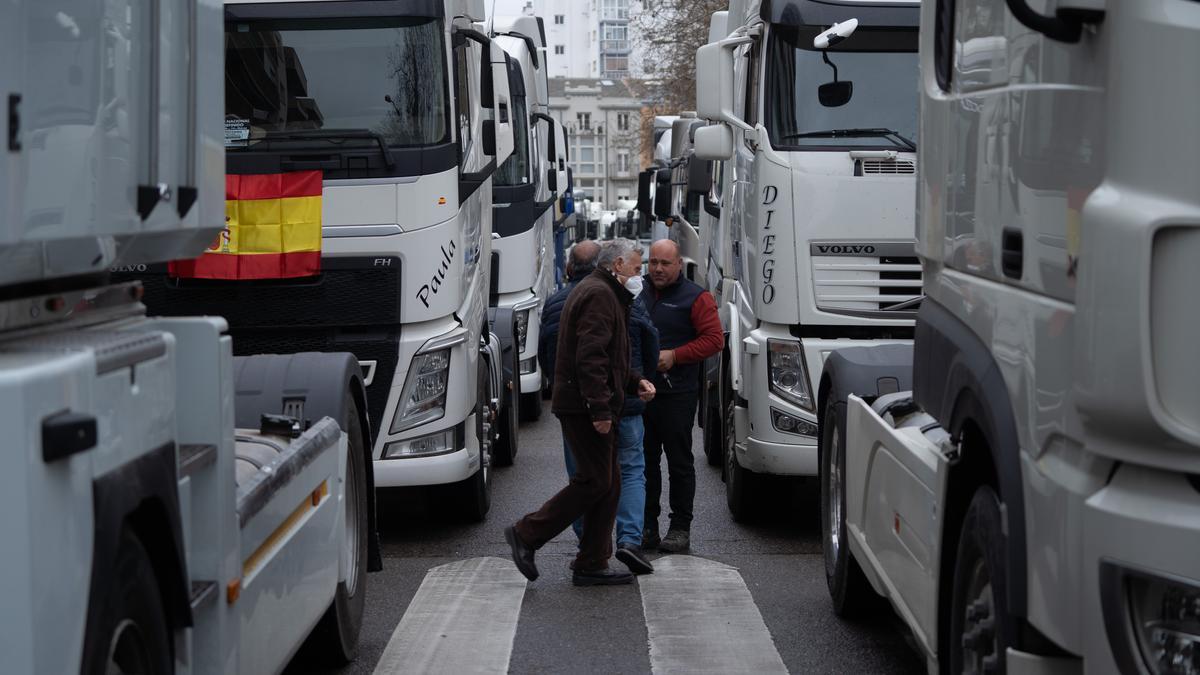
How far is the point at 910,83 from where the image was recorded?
9484mm

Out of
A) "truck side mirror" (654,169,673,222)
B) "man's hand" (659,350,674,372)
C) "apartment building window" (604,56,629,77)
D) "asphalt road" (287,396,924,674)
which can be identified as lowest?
"asphalt road" (287,396,924,674)

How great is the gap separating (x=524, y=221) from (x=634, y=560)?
7750mm

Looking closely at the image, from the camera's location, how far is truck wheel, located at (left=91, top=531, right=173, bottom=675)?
3.33 m

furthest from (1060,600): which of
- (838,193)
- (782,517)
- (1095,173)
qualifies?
(782,517)

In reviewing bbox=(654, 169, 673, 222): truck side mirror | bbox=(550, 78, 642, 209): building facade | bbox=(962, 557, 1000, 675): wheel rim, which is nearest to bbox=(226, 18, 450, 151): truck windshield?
bbox=(962, 557, 1000, 675): wheel rim

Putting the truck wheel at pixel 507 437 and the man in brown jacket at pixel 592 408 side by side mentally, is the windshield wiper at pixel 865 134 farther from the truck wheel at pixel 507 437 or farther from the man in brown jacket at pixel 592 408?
the truck wheel at pixel 507 437

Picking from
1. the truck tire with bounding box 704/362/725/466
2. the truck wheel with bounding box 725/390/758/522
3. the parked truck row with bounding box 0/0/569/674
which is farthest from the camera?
the truck tire with bounding box 704/362/725/466

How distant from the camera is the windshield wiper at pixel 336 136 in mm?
9125

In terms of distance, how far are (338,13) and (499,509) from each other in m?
3.72

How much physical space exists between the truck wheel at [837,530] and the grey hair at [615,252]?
4.50 ft

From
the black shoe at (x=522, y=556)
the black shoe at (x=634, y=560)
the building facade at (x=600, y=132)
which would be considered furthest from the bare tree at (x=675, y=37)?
the building facade at (x=600, y=132)

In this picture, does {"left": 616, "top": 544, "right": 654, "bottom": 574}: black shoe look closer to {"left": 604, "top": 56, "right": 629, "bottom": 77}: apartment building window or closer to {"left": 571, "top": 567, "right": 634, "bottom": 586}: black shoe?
{"left": 571, "top": 567, "right": 634, "bottom": 586}: black shoe

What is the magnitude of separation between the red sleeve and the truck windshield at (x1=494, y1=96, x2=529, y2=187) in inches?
251

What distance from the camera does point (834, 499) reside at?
799cm
